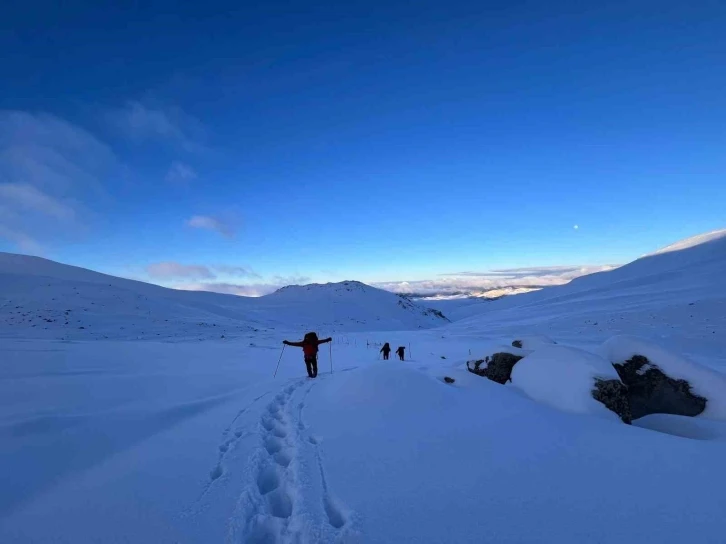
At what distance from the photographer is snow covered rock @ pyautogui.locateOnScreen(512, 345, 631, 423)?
21.2 feet

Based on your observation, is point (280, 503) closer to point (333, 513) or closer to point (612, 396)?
point (333, 513)

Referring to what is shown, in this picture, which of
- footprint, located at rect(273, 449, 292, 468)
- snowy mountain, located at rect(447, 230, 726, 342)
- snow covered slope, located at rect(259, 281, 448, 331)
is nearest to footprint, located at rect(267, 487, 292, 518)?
footprint, located at rect(273, 449, 292, 468)

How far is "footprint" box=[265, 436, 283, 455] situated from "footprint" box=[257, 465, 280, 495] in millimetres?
614

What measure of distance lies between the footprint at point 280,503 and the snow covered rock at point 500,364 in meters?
6.88

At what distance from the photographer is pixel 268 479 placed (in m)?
4.21

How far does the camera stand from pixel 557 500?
3506 mm

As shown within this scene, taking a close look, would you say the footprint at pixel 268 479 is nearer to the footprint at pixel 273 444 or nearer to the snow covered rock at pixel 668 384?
the footprint at pixel 273 444

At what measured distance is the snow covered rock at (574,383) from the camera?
6.47 m

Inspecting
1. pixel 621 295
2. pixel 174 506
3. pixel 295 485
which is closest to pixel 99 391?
pixel 174 506

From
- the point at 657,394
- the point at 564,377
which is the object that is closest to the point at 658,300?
the point at 657,394

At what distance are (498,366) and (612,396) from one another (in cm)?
307

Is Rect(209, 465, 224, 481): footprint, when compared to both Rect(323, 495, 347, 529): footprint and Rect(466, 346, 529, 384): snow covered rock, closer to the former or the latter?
Rect(323, 495, 347, 529): footprint

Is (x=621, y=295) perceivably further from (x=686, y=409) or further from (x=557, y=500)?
(x=557, y=500)

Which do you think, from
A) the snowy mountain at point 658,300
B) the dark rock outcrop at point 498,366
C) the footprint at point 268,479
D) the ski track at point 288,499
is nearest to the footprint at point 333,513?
the ski track at point 288,499
